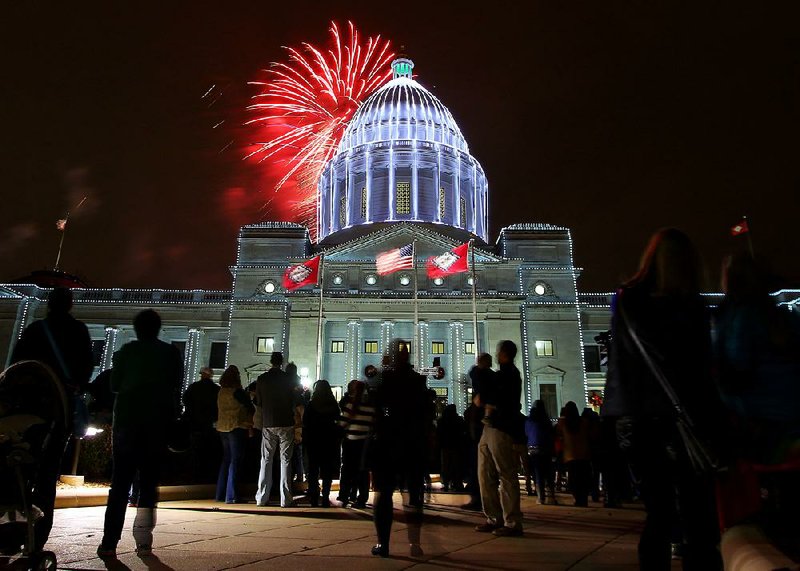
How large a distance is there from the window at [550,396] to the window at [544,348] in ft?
6.77

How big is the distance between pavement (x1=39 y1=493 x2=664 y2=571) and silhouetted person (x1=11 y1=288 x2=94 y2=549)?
0.60 meters

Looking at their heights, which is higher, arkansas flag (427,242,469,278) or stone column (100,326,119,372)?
arkansas flag (427,242,469,278)

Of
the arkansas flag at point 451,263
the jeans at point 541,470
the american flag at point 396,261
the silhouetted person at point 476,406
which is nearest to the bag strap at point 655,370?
the silhouetted person at point 476,406

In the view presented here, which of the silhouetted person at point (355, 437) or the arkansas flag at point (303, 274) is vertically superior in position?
the arkansas flag at point (303, 274)

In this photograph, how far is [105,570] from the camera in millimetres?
4309

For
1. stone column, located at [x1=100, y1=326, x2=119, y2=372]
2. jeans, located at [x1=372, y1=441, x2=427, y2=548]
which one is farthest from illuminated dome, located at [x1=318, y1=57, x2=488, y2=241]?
jeans, located at [x1=372, y1=441, x2=427, y2=548]

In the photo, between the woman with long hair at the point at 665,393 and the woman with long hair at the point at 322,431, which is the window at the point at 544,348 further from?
the woman with long hair at the point at 665,393

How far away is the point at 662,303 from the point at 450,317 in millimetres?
38167

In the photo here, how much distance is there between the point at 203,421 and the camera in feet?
35.0

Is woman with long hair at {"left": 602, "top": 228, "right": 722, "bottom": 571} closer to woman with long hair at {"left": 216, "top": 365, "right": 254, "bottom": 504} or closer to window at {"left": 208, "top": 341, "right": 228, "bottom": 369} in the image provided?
woman with long hair at {"left": 216, "top": 365, "right": 254, "bottom": 504}

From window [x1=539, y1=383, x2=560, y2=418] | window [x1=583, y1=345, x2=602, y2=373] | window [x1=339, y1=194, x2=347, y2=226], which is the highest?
window [x1=339, y1=194, x2=347, y2=226]

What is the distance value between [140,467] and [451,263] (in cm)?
2920

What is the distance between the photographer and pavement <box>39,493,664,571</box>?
188 inches

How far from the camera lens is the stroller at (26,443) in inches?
150
